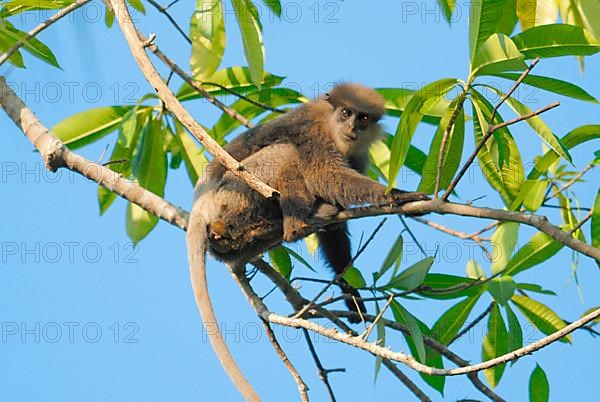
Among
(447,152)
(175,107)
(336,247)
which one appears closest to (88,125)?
(175,107)

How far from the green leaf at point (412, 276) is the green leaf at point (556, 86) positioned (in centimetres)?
114

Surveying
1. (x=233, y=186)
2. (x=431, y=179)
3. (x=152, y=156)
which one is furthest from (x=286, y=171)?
(x=431, y=179)

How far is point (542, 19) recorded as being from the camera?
13.5 ft

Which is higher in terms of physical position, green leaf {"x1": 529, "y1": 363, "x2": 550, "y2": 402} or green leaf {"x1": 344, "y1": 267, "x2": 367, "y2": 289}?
green leaf {"x1": 344, "y1": 267, "x2": 367, "y2": 289}

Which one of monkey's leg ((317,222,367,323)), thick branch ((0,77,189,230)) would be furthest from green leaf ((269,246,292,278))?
thick branch ((0,77,189,230))

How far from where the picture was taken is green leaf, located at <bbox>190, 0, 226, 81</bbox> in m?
4.72

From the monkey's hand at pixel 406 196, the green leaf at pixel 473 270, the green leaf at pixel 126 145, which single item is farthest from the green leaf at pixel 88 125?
the green leaf at pixel 473 270

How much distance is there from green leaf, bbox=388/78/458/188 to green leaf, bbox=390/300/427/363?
99 centimetres

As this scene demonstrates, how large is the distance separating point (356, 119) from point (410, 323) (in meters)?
1.85

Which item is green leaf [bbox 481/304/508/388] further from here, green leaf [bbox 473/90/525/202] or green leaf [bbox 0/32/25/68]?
green leaf [bbox 0/32/25/68]

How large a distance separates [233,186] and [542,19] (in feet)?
7.04

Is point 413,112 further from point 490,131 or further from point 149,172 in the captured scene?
point 149,172

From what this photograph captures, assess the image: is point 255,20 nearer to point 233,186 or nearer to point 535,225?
→ point 233,186

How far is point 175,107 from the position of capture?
3699 mm
